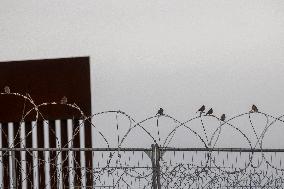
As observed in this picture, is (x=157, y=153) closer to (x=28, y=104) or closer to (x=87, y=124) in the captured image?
(x=87, y=124)

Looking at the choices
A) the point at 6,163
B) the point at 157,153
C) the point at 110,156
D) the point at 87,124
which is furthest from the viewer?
the point at 6,163

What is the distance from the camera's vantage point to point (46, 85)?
8953mm

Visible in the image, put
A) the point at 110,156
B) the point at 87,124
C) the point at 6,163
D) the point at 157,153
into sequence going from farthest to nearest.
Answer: the point at 6,163
the point at 87,124
the point at 110,156
the point at 157,153

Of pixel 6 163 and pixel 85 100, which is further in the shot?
pixel 6 163

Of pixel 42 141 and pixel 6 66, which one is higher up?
pixel 6 66

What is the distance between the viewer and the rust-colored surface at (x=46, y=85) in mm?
8680

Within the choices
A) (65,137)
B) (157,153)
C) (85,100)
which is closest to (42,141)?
(65,137)

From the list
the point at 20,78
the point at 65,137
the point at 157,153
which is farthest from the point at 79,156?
the point at 157,153

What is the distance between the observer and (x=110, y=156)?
18.5ft

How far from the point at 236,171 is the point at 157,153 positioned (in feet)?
2.90

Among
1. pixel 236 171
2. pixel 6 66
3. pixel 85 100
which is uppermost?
pixel 6 66

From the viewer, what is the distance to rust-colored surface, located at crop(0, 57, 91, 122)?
28.5 ft

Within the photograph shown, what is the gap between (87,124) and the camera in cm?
862

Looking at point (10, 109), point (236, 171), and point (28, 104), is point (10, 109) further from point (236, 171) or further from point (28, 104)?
point (236, 171)
